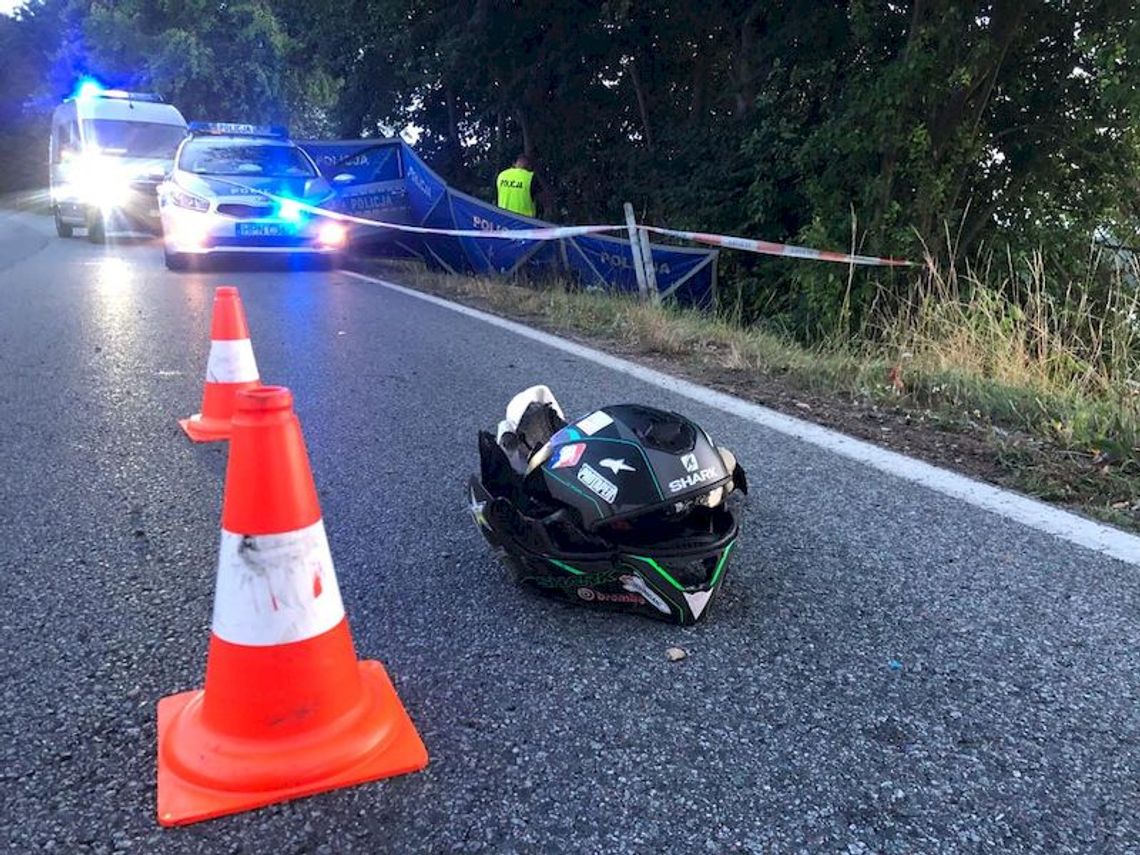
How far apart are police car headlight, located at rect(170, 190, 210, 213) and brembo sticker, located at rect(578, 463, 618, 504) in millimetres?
9917

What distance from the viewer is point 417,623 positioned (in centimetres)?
250

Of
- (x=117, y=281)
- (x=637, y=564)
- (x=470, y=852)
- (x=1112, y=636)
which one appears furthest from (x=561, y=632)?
(x=117, y=281)

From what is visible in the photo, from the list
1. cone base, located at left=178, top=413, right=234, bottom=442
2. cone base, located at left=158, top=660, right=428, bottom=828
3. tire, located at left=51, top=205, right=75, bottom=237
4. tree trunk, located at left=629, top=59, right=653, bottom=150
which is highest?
tree trunk, located at left=629, top=59, right=653, bottom=150

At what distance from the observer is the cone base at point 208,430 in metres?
4.25

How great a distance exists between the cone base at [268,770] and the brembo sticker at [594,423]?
1.02 meters

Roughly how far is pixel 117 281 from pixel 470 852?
10776 mm

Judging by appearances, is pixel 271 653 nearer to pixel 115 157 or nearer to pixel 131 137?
pixel 115 157

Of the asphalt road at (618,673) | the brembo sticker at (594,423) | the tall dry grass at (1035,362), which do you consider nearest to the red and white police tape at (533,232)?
the tall dry grass at (1035,362)

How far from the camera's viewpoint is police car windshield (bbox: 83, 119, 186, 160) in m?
17.1

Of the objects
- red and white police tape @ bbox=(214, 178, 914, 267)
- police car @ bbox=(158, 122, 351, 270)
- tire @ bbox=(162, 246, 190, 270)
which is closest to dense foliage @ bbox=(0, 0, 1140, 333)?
red and white police tape @ bbox=(214, 178, 914, 267)

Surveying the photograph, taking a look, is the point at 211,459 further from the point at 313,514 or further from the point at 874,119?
the point at 874,119

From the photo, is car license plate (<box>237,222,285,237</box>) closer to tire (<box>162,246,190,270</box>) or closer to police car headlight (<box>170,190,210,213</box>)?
Result: police car headlight (<box>170,190,210,213</box>)

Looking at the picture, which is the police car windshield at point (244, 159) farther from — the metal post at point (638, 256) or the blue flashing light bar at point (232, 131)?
the metal post at point (638, 256)

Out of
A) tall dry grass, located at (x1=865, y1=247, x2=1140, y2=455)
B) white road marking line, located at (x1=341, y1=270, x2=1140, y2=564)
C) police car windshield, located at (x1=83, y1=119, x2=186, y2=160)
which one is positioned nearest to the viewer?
white road marking line, located at (x1=341, y1=270, x2=1140, y2=564)
